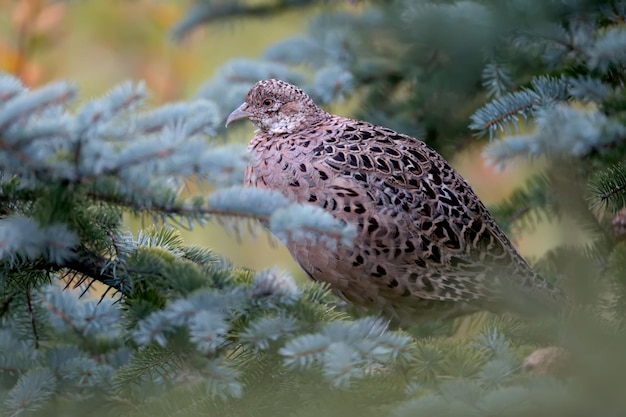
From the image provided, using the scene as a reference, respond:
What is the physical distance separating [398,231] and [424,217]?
0.18 metres

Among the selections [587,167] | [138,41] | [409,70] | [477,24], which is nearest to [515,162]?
[587,167]

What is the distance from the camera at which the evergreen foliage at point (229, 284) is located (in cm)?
233

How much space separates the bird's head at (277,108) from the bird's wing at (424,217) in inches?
17.4

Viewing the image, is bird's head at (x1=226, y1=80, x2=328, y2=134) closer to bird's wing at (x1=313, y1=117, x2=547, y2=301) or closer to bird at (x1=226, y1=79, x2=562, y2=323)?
bird at (x1=226, y1=79, x2=562, y2=323)

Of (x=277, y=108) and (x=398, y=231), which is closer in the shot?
(x=398, y=231)

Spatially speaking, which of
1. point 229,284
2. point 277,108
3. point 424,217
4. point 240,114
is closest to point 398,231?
point 424,217

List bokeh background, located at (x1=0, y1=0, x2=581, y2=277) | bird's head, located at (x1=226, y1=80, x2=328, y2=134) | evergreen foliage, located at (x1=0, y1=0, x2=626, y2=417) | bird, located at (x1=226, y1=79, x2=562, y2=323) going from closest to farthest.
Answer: evergreen foliage, located at (x1=0, y1=0, x2=626, y2=417), bird, located at (x1=226, y1=79, x2=562, y2=323), bird's head, located at (x1=226, y1=80, x2=328, y2=134), bokeh background, located at (x1=0, y1=0, x2=581, y2=277)

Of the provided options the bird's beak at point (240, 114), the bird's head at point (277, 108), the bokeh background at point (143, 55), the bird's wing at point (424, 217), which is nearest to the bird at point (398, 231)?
the bird's wing at point (424, 217)

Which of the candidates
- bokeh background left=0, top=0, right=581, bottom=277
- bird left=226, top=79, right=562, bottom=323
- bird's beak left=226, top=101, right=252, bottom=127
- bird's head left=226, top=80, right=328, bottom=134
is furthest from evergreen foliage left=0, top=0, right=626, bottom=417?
bokeh background left=0, top=0, right=581, bottom=277

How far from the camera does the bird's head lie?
15.1 ft

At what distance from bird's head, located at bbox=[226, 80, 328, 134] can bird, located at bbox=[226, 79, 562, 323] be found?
0.29 m

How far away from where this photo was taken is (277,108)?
4.63m

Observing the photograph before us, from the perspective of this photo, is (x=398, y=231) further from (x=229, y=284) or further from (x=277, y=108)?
(x=229, y=284)

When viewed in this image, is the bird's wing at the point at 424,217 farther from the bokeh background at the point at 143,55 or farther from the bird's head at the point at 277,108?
the bokeh background at the point at 143,55
